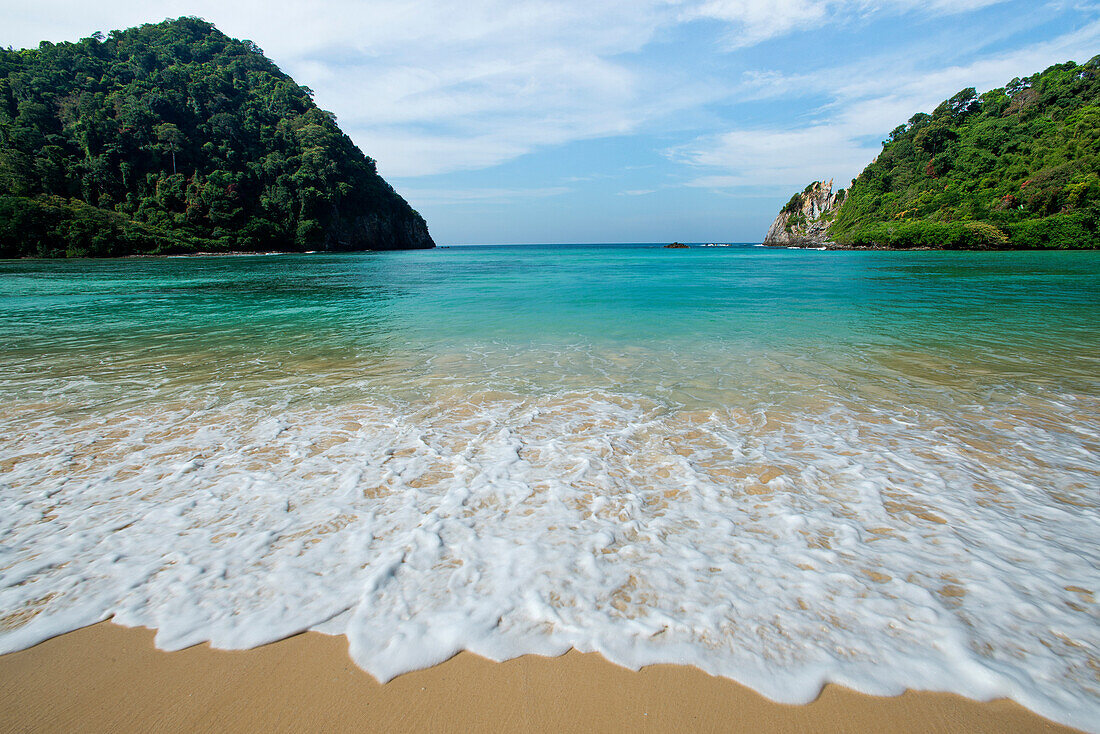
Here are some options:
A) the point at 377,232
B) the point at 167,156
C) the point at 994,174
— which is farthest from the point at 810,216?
the point at 167,156

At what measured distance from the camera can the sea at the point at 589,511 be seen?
256cm

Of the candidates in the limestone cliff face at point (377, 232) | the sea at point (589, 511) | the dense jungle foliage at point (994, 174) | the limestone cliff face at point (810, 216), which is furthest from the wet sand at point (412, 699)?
the limestone cliff face at point (810, 216)

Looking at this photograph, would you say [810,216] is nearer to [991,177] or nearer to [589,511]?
[991,177]

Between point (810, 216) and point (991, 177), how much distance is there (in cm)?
5234

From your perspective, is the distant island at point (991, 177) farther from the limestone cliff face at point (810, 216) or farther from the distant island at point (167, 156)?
the distant island at point (167, 156)

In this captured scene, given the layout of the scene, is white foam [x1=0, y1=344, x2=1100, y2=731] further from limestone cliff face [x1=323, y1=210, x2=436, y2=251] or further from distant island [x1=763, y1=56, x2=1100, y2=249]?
limestone cliff face [x1=323, y1=210, x2=436, y2=251]

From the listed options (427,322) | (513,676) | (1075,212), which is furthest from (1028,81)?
(513,676)

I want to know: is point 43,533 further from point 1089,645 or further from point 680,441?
point 1089,645

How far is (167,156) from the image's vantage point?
8375 cm

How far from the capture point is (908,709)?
215 cm

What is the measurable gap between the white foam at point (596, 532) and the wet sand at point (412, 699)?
11 centimetres

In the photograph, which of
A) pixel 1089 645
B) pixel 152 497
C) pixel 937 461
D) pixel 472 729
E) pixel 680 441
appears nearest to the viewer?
pixel 472 729

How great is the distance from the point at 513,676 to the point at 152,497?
12.2ft

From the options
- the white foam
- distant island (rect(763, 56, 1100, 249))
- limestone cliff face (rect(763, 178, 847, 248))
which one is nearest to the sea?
the white foam
